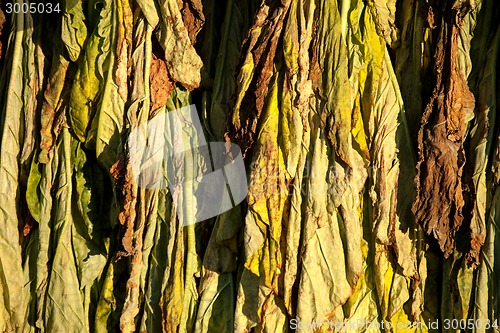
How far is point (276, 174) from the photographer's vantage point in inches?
102

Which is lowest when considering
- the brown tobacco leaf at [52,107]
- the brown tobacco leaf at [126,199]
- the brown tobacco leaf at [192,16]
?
the brown tobacco leaf at [126,199]

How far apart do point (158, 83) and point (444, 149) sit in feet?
3.93

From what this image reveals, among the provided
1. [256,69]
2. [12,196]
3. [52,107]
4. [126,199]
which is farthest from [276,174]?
[12,196]

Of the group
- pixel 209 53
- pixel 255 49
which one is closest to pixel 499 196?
pixel 255 49

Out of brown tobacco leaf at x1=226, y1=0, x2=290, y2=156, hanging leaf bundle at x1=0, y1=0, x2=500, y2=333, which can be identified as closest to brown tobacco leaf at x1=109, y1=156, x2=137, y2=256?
hanging leaf bundle at x1=0, y1=0, x2=500, y2=333

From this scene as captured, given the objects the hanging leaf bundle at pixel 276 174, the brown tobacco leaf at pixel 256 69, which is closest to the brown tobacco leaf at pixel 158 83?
the hanging leaf bundle at pixel 276 174

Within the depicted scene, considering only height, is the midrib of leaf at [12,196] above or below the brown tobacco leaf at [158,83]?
below

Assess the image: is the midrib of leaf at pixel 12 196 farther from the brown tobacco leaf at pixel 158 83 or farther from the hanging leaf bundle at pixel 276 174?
the brown tobacco leaf at pixel 158 83

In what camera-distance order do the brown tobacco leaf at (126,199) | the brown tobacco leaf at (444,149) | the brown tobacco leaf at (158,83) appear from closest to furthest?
the brown tobacco leaf at (444,149) → the brown tobacco leaf at (126,199) → the brown tobacco leaf at (158,83)

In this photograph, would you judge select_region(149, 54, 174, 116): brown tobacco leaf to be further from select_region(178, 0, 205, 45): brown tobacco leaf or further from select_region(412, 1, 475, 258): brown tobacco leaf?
select_region(412, 1, 475, 258): brown tobacco leaf

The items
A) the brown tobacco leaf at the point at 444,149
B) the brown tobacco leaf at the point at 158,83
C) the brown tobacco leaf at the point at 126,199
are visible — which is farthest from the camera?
the brown tobacco leaf at the point at 158,83

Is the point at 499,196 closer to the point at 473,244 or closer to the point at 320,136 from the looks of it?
the point at 473,244

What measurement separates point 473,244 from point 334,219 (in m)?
0.54

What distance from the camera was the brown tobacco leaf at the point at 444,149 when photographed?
99.7 inches
